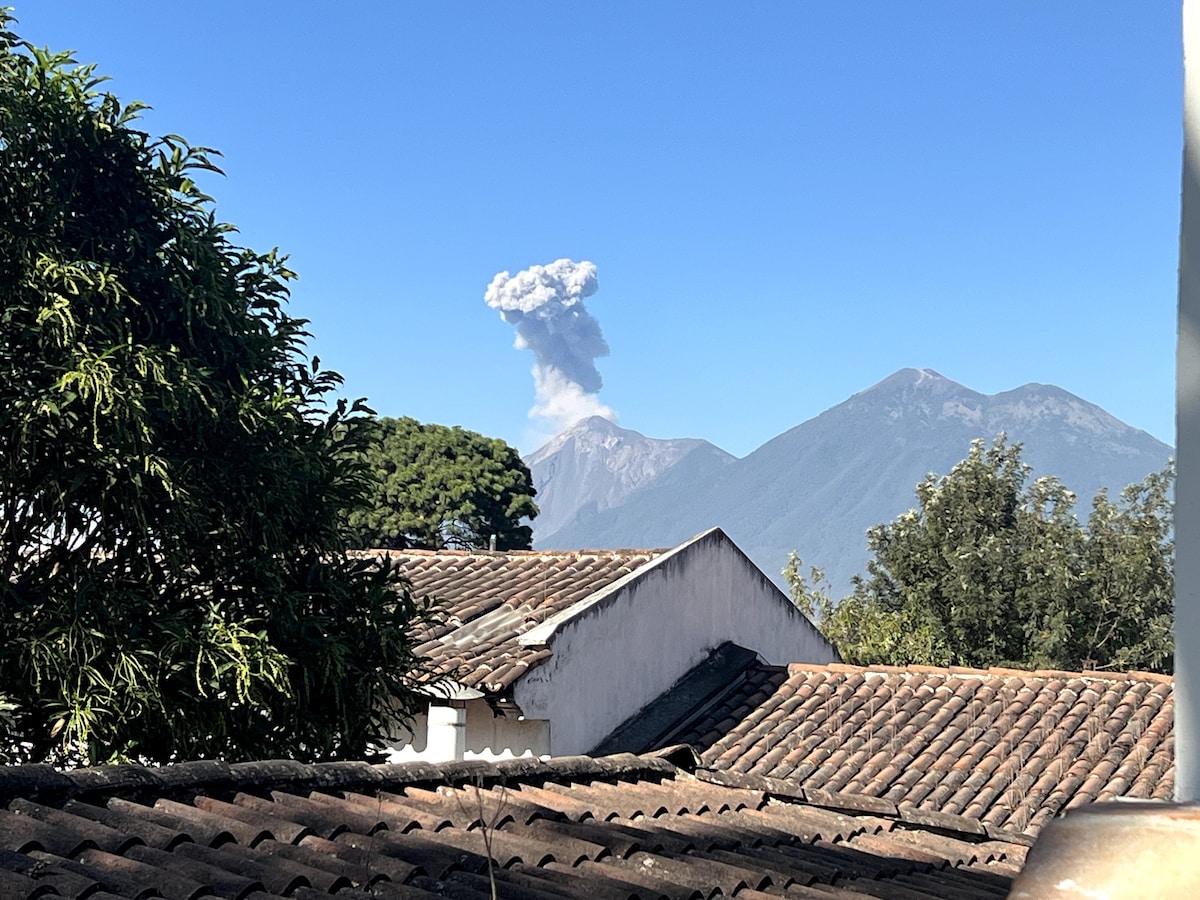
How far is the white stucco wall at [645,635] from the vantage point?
14000mm

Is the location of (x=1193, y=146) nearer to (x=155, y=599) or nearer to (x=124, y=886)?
(x=124, y=886)

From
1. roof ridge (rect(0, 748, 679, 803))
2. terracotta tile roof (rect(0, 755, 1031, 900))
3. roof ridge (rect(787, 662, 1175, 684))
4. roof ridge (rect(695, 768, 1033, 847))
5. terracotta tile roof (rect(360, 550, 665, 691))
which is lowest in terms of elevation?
roof ridge (rect(695, 768, 1033, 847))

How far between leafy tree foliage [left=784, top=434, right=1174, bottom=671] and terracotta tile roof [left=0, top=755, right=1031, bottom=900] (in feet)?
84.0

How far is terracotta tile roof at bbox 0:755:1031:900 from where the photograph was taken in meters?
3.91

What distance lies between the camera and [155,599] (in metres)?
10.9

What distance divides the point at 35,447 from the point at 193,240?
239 centimetres

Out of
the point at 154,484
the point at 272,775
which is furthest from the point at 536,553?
the point at 272,775

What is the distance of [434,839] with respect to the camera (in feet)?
15.7

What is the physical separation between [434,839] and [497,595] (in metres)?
11.6

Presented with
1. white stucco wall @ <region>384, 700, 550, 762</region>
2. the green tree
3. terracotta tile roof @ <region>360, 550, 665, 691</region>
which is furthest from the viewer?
the green tree

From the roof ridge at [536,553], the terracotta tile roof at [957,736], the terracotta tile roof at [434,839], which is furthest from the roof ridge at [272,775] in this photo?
the roof ridge at [536,553]

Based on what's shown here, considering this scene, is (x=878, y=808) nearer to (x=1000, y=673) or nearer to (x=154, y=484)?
(x=154, y=484)

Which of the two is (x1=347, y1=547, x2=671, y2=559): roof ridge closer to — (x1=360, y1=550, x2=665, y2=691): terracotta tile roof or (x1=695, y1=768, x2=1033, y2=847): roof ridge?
(x1=360, y1=550, x2=665, y2=691): terracotta tile roof

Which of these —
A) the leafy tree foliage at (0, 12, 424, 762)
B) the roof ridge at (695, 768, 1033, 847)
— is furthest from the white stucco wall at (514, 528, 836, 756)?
the roof ridge at (695, 768, 1033, 847)
